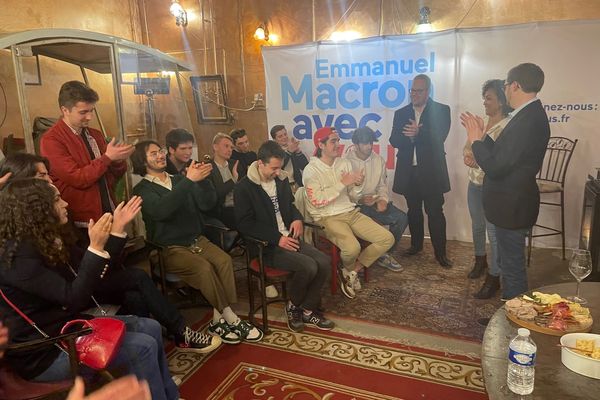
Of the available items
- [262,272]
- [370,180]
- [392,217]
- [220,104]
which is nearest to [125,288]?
[262,272]

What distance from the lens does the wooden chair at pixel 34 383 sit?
1.55m

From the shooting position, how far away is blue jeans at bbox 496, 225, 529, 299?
2637 millimetres

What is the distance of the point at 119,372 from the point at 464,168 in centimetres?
329

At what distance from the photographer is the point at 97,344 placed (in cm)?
167

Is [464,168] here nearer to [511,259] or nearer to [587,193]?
[587,193]

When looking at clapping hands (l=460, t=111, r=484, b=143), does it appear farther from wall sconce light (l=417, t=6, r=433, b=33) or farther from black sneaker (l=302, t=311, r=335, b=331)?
wall sconce light (l=417, t=6, r=433, b=33)

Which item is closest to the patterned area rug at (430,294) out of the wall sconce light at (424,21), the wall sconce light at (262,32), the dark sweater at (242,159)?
the dark sweater at (242,159)

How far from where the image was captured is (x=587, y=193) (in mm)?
3570

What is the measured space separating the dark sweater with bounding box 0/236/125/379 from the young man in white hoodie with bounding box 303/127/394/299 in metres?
1.85

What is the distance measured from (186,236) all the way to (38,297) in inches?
45.0

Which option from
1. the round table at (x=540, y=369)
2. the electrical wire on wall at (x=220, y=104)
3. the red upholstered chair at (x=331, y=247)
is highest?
the electrical wire on wall at (x=220, y=104)

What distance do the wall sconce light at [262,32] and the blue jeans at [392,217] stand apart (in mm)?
2383

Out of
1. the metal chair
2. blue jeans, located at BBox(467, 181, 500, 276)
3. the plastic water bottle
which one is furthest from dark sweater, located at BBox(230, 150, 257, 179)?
the plastic water bottle

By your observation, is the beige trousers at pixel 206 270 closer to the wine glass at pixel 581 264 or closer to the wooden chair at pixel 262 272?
the wooden chair at pixel 262 272
